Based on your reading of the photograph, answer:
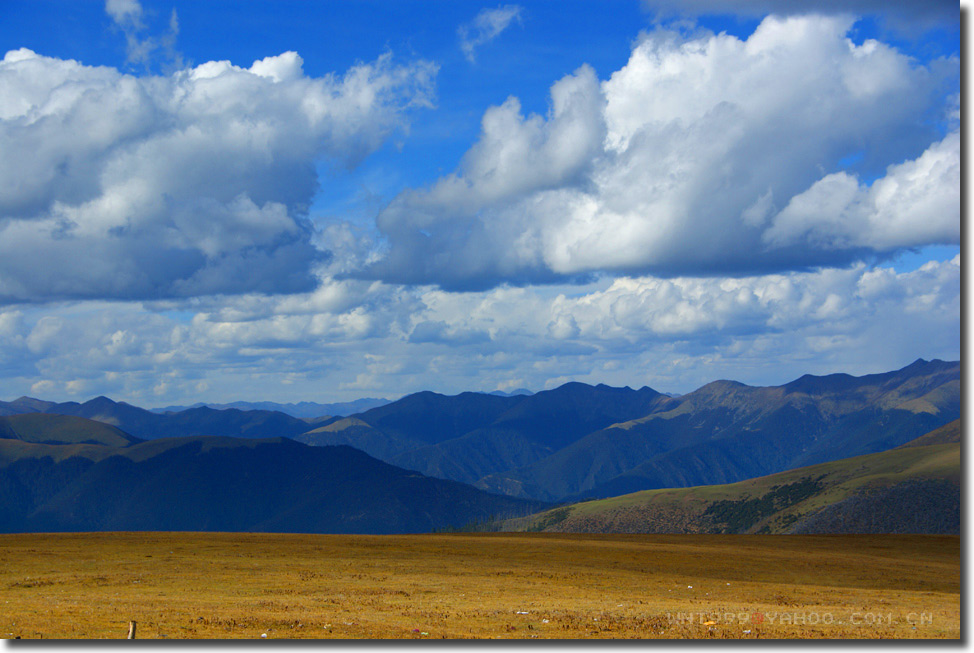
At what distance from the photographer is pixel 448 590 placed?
162ft

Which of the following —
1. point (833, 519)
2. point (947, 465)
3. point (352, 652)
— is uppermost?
point (352, 652)

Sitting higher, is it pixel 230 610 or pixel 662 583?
pixel 230 610

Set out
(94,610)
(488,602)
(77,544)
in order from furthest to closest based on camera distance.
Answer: (77,544) → (488,602) → (94,610)

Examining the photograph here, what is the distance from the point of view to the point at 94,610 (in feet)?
119

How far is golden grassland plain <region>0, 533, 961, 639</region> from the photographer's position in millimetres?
31344

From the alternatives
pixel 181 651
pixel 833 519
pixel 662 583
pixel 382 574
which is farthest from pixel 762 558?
pixel 833 519

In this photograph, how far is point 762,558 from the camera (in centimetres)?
8575

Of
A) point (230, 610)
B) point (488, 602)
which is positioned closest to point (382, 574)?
point (488, 602)

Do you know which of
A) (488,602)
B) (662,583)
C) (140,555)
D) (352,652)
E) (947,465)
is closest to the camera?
(352,652)

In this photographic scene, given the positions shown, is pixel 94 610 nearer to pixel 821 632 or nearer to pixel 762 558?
pixel 821 632

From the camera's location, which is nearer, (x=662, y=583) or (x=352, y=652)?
→ (x=352, y=652)

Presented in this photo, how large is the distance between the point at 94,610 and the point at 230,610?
611 centimetres

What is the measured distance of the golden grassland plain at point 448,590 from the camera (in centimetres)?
3134

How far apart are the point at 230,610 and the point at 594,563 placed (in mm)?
43460
